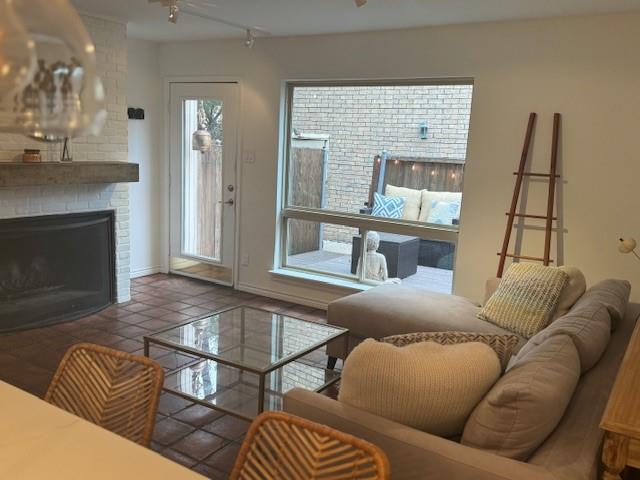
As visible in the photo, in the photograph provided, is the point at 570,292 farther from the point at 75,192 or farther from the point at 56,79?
the point at 75,192

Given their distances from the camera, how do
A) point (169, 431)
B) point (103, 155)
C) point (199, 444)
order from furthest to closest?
1. point (103, 155)
2. point (169, 431)
3. point (199, 444)

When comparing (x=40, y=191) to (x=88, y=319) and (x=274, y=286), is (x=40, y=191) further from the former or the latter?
(x=274, y=286)

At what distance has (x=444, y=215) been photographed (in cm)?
451

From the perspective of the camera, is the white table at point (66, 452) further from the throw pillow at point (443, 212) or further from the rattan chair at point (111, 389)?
the throw pillow at point (443, 212)

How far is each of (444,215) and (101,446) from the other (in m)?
3.56

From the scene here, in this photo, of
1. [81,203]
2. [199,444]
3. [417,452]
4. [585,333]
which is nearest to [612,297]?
[585,333]

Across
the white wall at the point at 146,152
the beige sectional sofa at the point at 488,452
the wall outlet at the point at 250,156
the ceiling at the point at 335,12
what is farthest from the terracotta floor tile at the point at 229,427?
the white wall at the point at 146,152

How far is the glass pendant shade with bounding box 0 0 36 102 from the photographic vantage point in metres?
0.77

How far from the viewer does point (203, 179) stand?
573 cm

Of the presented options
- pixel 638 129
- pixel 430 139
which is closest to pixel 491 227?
pixel 430 139

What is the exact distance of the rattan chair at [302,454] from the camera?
1.28 meters

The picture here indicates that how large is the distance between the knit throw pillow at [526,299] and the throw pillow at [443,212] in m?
1.19

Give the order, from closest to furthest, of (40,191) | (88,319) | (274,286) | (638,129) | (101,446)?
(101,446), (638,129), (40,191), (88,319), (274,286)

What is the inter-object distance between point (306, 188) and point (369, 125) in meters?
0.84
